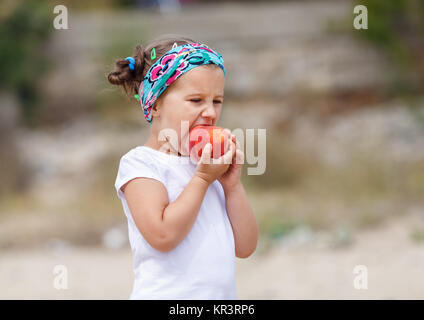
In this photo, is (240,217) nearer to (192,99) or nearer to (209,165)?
(209,165)

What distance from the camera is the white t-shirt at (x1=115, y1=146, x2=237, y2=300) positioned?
1.88 meters

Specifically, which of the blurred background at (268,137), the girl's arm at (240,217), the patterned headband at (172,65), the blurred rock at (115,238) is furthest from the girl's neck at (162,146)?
the blurred rock at (115,238)

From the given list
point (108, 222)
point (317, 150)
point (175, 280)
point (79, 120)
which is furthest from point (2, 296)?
point (79, 120)

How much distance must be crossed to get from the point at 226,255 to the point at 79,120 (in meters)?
7.85

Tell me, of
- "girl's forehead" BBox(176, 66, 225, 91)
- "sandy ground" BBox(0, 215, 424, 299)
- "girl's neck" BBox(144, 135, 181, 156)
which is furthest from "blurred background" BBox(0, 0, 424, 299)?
"girl's forehead" BBox(176, 66, 225, 91)

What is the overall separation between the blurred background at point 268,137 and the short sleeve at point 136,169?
2493mm

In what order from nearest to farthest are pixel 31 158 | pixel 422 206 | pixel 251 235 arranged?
pixel 251 235 < pixel 422 206 < pixel 31 158

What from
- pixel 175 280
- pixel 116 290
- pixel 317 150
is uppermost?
pixel 317 150

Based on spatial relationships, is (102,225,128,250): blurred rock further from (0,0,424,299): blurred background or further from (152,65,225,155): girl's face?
(152,65,225,155): girl's face

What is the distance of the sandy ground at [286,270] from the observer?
414cm

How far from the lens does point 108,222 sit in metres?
5.98

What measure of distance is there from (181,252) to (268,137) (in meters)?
5.57

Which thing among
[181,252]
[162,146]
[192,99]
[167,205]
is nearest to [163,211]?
[167,205]

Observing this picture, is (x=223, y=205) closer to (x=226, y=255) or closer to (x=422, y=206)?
(x=226, y=255)
